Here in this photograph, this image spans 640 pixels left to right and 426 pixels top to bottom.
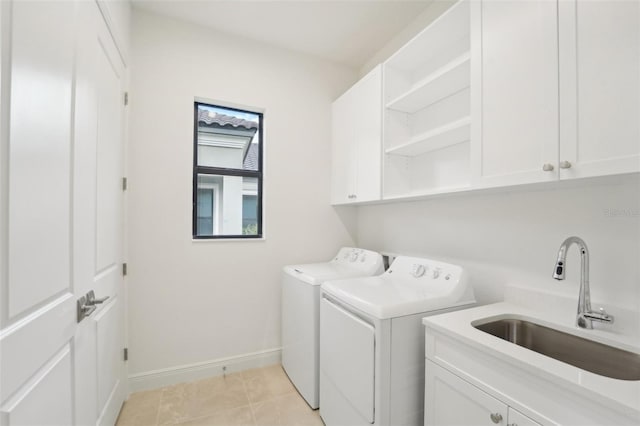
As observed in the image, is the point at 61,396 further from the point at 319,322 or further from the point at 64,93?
the point at 319,322

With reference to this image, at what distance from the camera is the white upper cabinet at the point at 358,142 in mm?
2100

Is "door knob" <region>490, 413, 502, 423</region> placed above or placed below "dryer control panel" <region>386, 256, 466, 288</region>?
below

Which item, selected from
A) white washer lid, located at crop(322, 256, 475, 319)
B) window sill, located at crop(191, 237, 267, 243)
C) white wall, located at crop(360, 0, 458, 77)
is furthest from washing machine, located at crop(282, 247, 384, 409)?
white wall, located at crop(360, 0, 458, 77)

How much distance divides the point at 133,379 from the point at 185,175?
1568 millimetres

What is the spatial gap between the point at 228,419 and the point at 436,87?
2495mm

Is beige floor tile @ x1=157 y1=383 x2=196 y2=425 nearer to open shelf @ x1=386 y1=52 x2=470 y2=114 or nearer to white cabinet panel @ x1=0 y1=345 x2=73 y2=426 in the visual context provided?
white cabinet panel @ x1=0 y1=345 x2=73 y2=426

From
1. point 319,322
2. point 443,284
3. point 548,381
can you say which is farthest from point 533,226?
point 319,322

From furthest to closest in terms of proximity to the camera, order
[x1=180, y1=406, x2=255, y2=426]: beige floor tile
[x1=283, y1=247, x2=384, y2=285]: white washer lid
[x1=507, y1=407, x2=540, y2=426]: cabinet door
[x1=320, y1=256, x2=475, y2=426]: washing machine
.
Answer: [x1=283, y1=247, x2=384, y2=285]: white washer lid
[x1=180, y1=406, x2=255, y2=426]: beige floor tile
[x1=320, y1=256, x2=475, y2=426]: washing machine
[x1=507, y1=407, x2=540, y2=426]: cabinet door

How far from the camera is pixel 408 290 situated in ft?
5.28

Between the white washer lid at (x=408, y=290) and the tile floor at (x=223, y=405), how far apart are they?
90 centimetres

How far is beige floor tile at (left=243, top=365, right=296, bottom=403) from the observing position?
2.08m

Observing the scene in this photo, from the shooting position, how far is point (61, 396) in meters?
1.00

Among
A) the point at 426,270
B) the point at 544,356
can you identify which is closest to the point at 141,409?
the point at 426,270

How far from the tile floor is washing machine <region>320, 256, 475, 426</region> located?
1.04 feet
